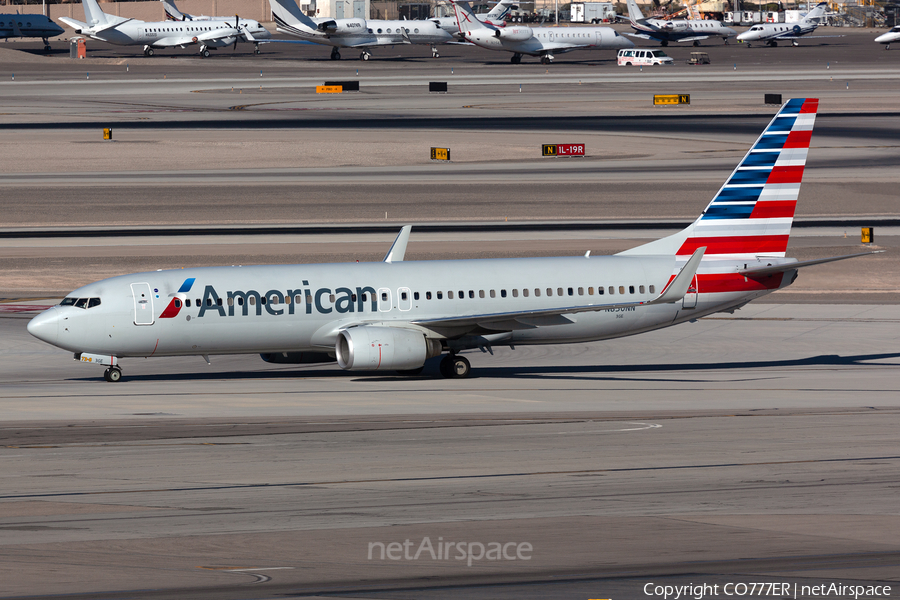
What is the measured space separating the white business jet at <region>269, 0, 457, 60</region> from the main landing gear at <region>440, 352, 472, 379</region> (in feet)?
482

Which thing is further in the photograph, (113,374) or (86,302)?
(113,374)

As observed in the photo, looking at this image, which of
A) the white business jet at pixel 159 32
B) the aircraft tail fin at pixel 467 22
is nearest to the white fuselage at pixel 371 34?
the white business jet at pixel 159 32

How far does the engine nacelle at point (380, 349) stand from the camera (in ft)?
123

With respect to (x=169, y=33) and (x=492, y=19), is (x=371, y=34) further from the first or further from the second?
(x=169, y=33)

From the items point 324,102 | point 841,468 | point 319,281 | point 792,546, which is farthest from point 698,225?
point 324,102

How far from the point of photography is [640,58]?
6831 inches

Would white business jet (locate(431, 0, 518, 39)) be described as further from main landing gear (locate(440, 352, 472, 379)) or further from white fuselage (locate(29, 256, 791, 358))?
main landing gear (locate(440, 352, 472, 379))

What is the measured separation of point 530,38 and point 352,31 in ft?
92.4

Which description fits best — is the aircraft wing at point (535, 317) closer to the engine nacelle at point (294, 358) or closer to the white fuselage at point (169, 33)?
the engine nacelle at point (294, 358)

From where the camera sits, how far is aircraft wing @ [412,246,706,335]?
37.7m

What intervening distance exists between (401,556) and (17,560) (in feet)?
20.2

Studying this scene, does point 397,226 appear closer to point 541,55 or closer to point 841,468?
point 841,468
